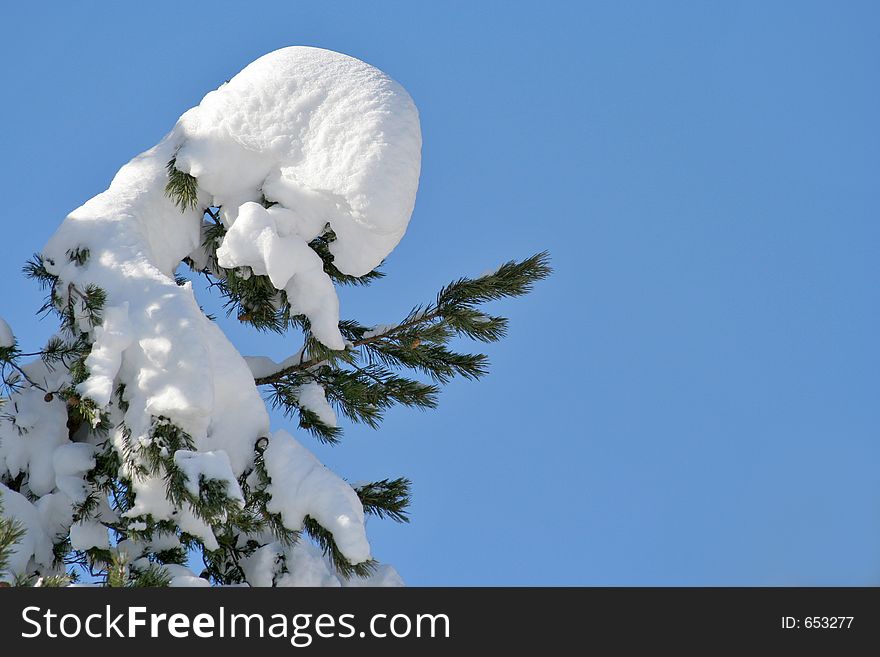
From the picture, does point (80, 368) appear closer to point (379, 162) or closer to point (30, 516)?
point (30, 516)

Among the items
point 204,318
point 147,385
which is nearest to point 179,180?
point 204,318

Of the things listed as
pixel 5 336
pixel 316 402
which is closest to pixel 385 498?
pixel 316 402

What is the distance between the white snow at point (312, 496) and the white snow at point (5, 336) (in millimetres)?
955

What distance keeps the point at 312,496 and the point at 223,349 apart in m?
0.61

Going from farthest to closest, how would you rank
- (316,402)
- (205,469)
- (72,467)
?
(316,402) < (72,467) < (205,469)

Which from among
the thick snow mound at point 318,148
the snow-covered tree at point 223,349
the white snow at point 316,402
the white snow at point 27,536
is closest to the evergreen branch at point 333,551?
the snow-covered tree at point 223,349

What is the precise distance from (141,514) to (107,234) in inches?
42.3

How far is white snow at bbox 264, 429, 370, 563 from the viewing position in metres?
3.26

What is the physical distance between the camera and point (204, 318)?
3463mm

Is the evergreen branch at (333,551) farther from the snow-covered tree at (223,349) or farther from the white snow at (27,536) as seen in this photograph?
the white snow at (27,536)

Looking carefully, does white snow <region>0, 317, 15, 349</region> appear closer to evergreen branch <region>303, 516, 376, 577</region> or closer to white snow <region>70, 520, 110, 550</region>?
white snow <region>70, 520, 110, 550</region>

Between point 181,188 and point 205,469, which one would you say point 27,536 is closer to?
point 205,469

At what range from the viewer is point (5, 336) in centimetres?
338
